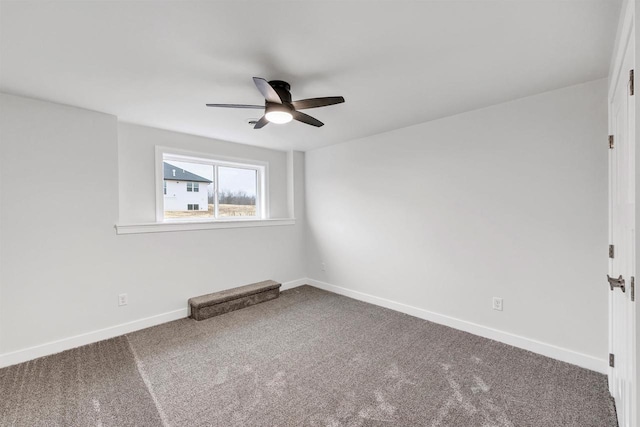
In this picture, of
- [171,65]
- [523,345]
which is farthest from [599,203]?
[171,65]

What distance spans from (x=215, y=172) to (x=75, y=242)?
5.83 feet

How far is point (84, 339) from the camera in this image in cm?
272

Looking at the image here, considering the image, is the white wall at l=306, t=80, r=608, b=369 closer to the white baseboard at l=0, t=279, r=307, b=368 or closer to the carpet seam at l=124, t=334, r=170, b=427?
the white baseboard at l=0, t=279, r=307, b=368

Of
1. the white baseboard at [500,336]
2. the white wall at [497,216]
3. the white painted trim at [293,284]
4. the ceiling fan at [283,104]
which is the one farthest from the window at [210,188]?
the white baseboard at [500,336]

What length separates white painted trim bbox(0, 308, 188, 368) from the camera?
2389 mm

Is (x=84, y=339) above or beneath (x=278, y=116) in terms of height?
beneath

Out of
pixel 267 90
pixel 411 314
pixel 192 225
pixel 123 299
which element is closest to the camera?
pixel 267 90

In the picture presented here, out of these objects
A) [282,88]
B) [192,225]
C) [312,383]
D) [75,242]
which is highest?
[282,88]

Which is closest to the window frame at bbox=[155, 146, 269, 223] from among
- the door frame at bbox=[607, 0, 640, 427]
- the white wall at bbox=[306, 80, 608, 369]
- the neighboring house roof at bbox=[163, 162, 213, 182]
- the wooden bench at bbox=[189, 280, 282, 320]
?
the neighboring house roof at bbox=[163, 162, 213, 182]

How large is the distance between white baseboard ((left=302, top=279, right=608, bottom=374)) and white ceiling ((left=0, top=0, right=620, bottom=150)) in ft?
7.20

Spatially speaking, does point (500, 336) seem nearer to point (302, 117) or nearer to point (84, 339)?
point (302, 117)

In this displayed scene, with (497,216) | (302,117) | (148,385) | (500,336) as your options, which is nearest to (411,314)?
(500,336)

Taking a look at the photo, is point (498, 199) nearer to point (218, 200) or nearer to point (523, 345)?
point (523, 345)

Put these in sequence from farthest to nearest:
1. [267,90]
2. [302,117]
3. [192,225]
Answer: [192,225], [302,117], [267,90]
